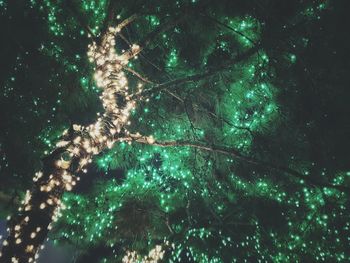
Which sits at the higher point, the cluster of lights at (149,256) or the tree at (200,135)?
the tree at (200,135)

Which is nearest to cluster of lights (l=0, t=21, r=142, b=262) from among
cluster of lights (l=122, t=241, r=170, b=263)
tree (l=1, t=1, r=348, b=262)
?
tree (l=1, t=1, r=348, b=262)

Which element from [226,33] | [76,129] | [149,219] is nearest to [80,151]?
[76,129]

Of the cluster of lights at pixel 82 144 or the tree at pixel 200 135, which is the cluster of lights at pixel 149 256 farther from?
the cluster of lights at pixel 82 144

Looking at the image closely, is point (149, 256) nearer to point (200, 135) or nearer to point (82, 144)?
point (200, 135)

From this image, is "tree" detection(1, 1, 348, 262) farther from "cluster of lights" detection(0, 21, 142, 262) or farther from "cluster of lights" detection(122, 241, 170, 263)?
"cluster of lights" detection(122, 241, 170, 263)

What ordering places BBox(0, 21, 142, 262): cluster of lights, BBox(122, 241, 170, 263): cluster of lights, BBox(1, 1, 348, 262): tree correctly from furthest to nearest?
BBox(122, 241, 170, 263): cluster of lights < BBox(1, 1, 348, 262): tree < BBox(0, 21, 142, 262): cluster of lights

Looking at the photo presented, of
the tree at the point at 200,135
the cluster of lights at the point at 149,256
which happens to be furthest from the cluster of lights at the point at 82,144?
the cluster of lights at the point at 149,256

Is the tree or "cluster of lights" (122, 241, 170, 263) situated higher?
the tree

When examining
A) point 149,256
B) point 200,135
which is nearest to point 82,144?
point 200,135

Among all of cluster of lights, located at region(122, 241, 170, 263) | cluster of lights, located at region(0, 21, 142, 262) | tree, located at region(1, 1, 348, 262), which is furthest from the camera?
cluster of lights, located at region(122, 241, 170, 263)

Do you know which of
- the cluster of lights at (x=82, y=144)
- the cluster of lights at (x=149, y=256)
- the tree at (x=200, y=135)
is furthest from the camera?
the cluster of lights at (x=149, y=256)
